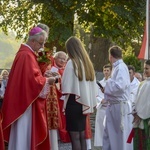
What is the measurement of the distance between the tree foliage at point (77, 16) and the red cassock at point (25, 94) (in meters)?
12.9

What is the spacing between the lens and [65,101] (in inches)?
293

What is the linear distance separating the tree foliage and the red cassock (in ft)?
42.2

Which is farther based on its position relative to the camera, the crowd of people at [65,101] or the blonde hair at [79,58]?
the blonde hair at [79,58]

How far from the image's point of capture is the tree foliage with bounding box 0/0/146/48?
1992 cm

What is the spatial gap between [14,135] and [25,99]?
1.75ft

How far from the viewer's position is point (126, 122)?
901cm

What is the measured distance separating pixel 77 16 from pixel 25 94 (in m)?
14.7

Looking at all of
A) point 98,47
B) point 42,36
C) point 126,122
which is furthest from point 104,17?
point 42,36

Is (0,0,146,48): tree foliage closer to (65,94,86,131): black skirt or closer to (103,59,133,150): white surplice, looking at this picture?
(103,59,133,150): white surplice

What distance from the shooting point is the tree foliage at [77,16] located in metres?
19.9

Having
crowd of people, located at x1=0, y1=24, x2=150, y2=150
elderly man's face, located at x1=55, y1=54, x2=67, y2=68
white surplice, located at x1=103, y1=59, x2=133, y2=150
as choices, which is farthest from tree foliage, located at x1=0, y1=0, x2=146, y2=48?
crowd of people, located at x1=0, y1=24, x2=150, y2=150

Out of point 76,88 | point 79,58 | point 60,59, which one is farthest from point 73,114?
point 60,59

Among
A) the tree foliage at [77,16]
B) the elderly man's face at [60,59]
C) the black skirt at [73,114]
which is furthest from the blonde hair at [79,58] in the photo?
the tree foliage at [77,16]

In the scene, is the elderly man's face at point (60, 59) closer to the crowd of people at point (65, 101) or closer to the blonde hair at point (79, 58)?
the crowd of people at point (65, 101)
